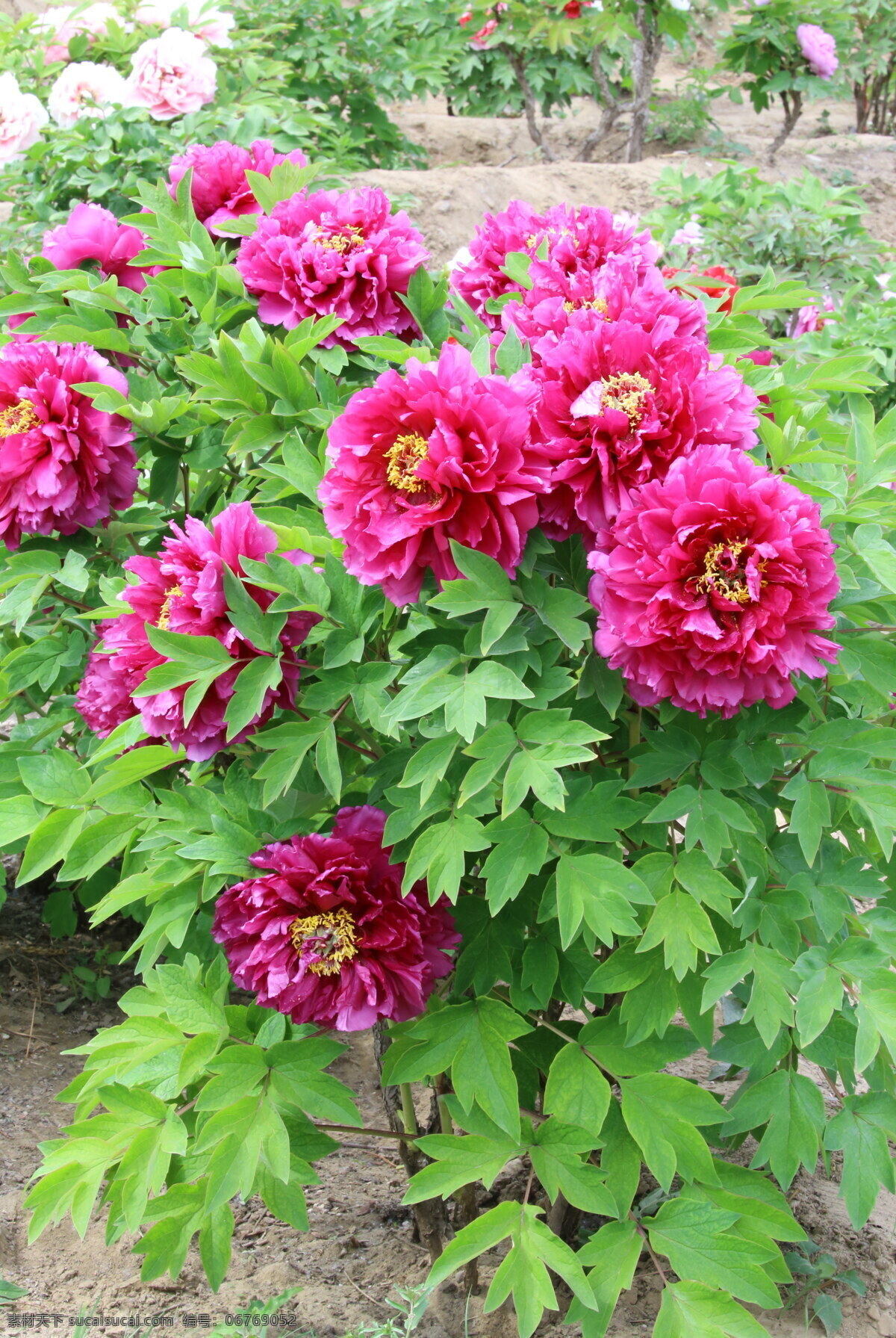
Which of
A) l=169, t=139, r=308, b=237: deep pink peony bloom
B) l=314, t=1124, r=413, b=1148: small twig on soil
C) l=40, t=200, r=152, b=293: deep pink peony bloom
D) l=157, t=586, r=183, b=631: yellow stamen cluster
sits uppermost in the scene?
l=169, t=139, r=308, b=237: deep pink peony bloom

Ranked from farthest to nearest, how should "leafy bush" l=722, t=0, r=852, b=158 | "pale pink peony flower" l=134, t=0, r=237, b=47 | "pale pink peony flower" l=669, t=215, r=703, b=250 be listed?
"leafy bush" l=722, t=0, r=852, b=158 → "pale pink peony flower" l=669, t=215, r=703, b=250 → "pale pink peony flower" l=134, t=0, r=237, b=47

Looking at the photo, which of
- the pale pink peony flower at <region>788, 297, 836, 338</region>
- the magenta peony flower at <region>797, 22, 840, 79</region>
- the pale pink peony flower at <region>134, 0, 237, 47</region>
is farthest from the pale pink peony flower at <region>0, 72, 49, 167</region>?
A: the magenta peony flower at <region>797, 22, 840, 79</region>

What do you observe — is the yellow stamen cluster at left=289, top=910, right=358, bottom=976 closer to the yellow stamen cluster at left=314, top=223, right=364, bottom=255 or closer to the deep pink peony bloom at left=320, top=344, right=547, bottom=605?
the deep pink peony bloom at left=320, top=344, right=547, bottom=605

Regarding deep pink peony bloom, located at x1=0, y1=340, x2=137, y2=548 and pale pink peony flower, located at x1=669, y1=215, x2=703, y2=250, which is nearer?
deep pink peony bloom, located at x1=0, y1=340, x2=137, y2=548

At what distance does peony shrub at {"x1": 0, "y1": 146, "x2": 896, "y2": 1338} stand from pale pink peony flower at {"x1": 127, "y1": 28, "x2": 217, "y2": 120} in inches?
92.8

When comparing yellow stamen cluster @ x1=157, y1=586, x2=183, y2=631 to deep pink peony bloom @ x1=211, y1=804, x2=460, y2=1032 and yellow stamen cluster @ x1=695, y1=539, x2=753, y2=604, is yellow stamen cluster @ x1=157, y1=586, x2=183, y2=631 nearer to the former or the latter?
deep pink peony bloom @ x1=211, y1=804, x2=460, y2=1032

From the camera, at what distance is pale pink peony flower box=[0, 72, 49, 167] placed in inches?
151

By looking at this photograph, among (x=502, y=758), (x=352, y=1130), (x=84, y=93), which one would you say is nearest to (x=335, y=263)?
(x=502, y=758)

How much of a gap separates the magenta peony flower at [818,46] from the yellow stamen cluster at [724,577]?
26.1 feet

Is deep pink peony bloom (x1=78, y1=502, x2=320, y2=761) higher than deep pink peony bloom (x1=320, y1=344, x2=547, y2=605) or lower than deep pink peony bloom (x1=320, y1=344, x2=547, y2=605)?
lower

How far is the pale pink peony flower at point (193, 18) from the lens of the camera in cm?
447

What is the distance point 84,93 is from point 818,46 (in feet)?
18.8

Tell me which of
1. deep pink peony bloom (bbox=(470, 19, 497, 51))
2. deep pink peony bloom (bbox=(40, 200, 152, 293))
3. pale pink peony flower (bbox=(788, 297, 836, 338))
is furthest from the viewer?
deep pink peony bloom (bbox=(470, 19, 497, 51))

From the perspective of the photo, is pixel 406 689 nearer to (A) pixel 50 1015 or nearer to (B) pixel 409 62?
(A) pixel 50 1015
